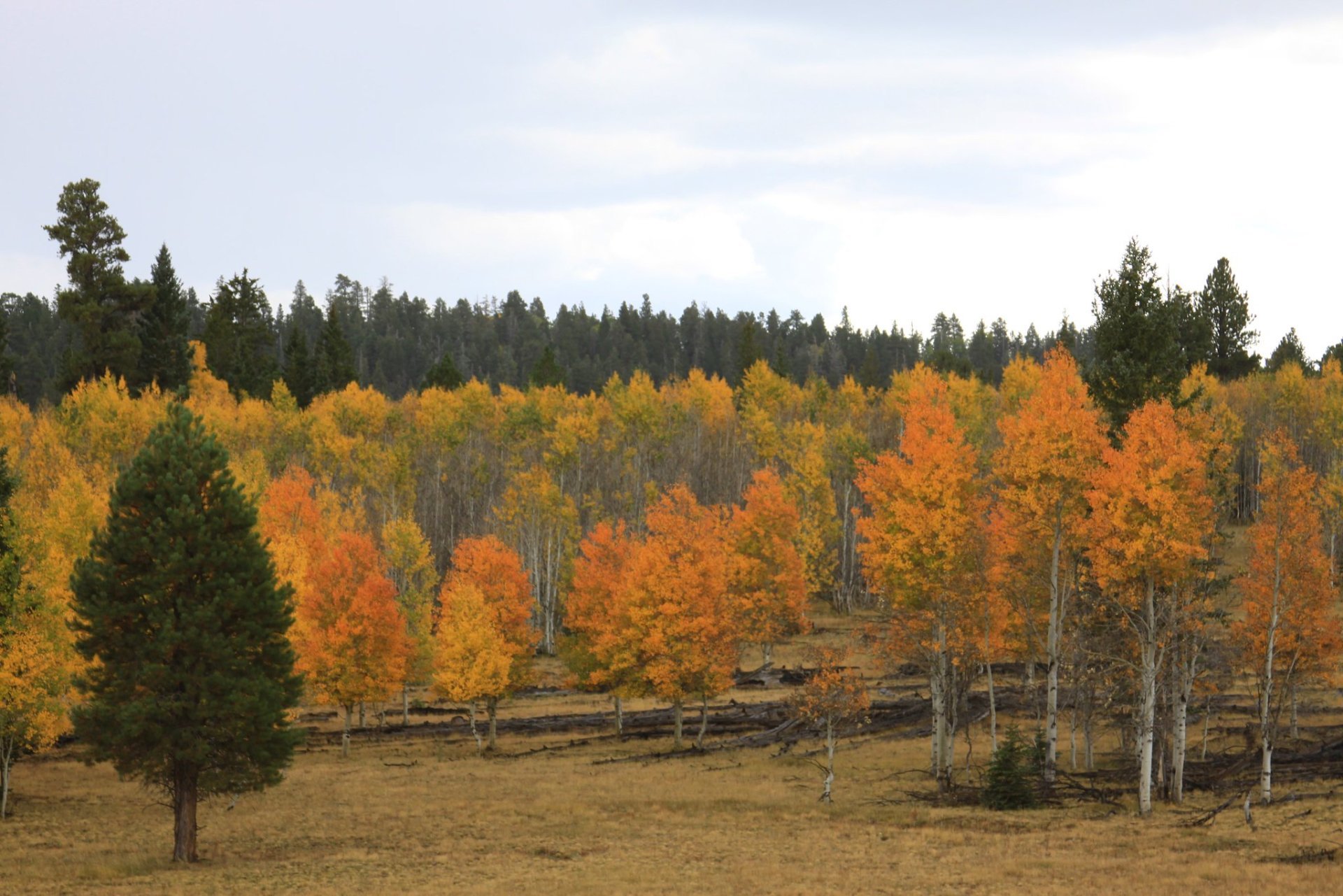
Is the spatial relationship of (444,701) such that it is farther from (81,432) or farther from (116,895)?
(116,895)

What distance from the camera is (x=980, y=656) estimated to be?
43.2 m

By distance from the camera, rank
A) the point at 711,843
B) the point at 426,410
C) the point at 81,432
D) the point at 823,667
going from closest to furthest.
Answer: the point at 711,843, the point at 823,667, the point at 81,432, the point at 426,410

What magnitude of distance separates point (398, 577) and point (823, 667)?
55.8 meters

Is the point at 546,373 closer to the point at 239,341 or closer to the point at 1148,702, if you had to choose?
the point at 239,341

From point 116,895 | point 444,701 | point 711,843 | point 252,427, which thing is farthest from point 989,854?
point 252,427

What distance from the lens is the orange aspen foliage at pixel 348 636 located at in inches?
1962

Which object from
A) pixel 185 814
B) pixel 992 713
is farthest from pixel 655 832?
pixel 992 713

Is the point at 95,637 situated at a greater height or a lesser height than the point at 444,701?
greater

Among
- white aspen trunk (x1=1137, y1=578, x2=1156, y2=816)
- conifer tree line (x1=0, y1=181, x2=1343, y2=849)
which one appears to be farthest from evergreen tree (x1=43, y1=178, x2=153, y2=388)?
white aspen trunk (x1=1137, y1=578, x2=1156, y2=816)

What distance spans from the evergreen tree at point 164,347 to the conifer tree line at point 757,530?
381 mm

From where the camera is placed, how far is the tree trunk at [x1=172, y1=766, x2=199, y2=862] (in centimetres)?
2889

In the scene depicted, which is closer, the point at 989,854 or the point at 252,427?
the point at 989,854

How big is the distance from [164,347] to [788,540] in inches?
2197

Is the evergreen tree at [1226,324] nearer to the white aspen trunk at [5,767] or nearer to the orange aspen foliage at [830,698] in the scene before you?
the orange aspen foliage at [830,698]
